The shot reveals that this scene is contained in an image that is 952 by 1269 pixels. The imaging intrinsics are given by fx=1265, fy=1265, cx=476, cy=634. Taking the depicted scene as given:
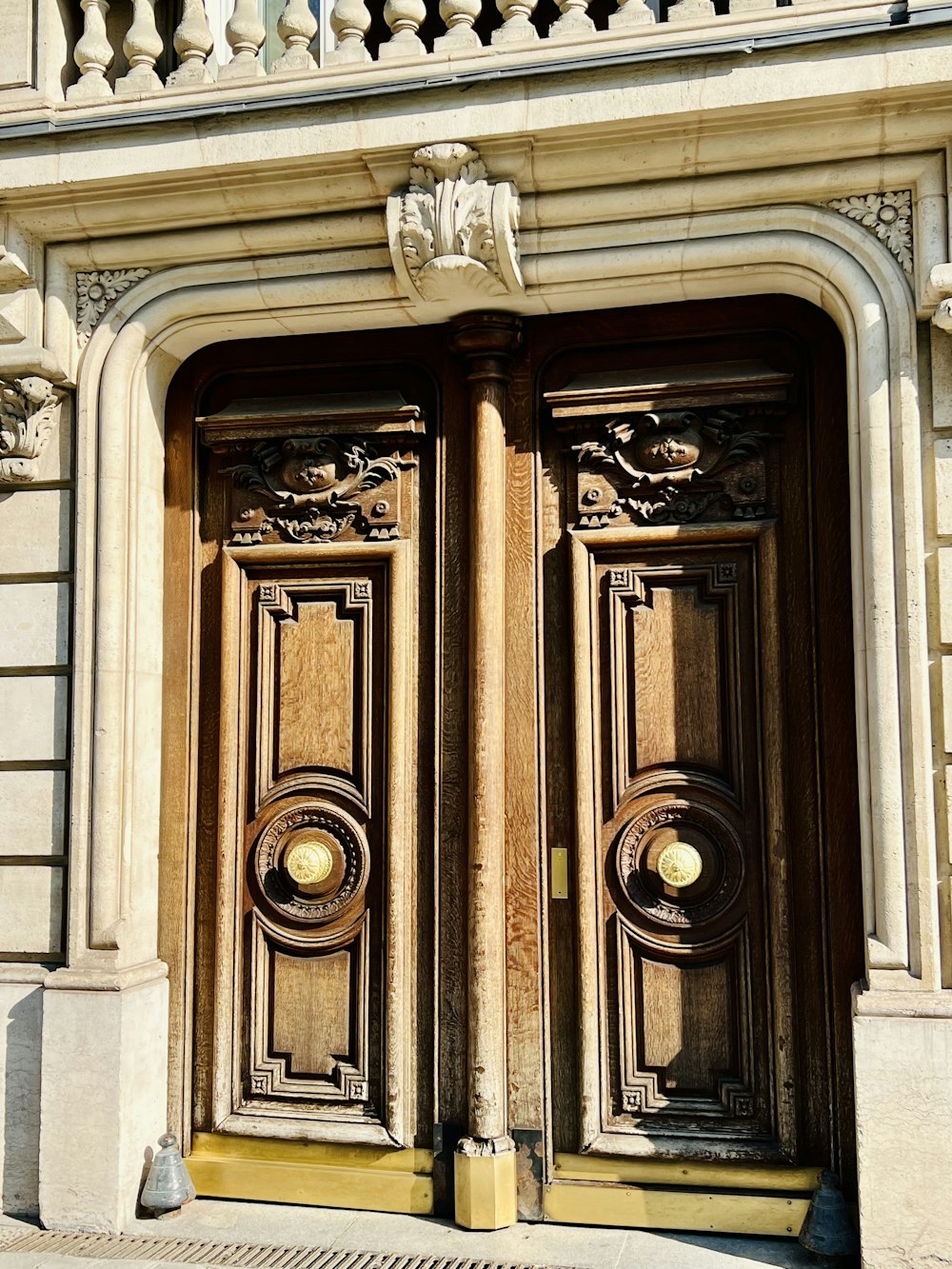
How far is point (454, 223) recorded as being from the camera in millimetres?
4793

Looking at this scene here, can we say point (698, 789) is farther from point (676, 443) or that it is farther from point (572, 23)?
point (572, 23)

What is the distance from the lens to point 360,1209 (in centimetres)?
508

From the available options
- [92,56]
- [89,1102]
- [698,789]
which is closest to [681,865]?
[698,789]

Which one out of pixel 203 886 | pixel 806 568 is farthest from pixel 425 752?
pixel 806 568

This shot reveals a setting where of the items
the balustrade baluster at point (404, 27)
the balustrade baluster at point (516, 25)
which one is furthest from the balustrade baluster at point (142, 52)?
the balustrade baluster at point (516, 25)

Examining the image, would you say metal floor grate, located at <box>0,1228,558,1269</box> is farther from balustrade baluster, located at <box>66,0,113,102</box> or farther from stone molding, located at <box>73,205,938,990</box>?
balustrade baluster, located at <box>66,0,113,102</box>

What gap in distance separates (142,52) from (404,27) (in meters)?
1.10

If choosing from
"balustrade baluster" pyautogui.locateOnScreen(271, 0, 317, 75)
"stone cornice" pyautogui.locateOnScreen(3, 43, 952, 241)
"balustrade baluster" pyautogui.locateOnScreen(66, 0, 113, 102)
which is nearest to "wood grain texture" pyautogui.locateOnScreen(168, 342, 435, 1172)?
"stone cornice" pyautogui.locateOnScreen(3, 43, 952, 241)

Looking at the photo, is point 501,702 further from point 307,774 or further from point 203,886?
point 203,886

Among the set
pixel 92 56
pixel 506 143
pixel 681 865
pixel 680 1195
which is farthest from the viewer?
pixel 92 56

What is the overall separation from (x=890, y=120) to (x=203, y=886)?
158 inches

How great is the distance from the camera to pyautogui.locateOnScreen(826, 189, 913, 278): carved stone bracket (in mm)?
4570

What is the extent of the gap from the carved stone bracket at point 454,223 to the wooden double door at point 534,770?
45cm

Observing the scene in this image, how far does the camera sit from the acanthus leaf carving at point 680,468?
16.5ft
